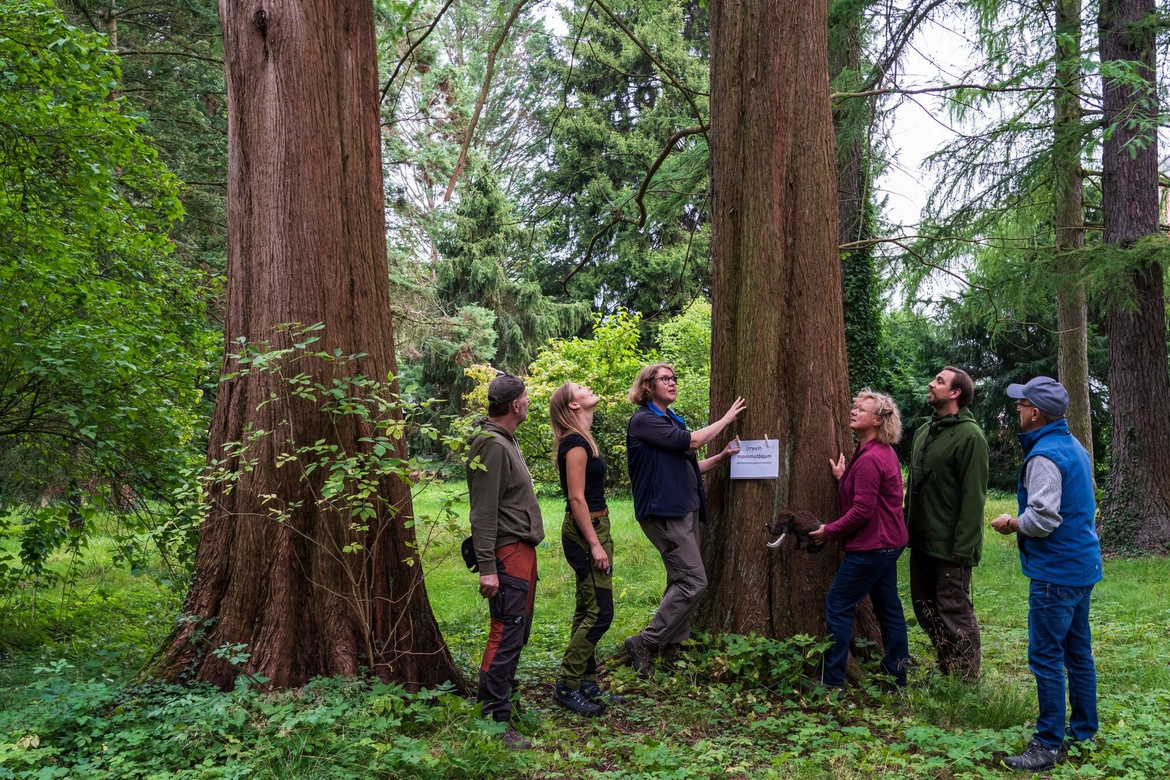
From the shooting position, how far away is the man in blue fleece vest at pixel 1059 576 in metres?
4.27

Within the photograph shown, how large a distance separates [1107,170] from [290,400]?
1165 centimetres

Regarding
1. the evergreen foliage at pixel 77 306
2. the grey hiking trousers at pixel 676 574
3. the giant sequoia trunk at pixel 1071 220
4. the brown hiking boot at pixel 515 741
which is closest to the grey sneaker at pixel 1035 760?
the grey hiking trousers at pixel 676 574

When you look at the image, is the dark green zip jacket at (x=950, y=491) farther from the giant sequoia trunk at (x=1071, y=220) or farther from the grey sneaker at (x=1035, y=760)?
the giant sequoia trunk at (x=1071, y=220)

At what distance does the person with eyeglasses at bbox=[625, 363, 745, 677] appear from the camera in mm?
5395

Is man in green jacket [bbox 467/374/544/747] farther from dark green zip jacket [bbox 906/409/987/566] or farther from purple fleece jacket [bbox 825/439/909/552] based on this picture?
dark green zip jacket [bbox 906/409/987/566]

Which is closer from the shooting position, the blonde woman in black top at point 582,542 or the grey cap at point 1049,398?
the grey cap at point 1049,398

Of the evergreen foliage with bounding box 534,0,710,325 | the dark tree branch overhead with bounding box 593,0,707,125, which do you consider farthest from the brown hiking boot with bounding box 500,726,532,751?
the evergreen foliage with bounding box 534,0,710,325

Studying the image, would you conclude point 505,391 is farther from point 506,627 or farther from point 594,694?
point 594,694

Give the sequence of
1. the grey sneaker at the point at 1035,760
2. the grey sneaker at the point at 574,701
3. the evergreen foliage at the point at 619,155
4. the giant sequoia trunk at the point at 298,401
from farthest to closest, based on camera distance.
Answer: the evergreen foliage at the point at 619,155
the grey sneaker at the point at 574,701
the giant sequoia trunk at the point at 298,401
the grey sneaker at the point at 1035,760

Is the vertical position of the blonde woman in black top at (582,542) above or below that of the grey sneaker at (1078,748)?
above

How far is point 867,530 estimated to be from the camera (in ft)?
16.9

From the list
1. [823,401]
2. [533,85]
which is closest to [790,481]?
[823,401]

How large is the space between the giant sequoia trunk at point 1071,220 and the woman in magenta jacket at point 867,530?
6458mm

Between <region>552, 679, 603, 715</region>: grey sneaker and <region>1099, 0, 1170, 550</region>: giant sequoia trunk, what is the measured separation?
370 inches
